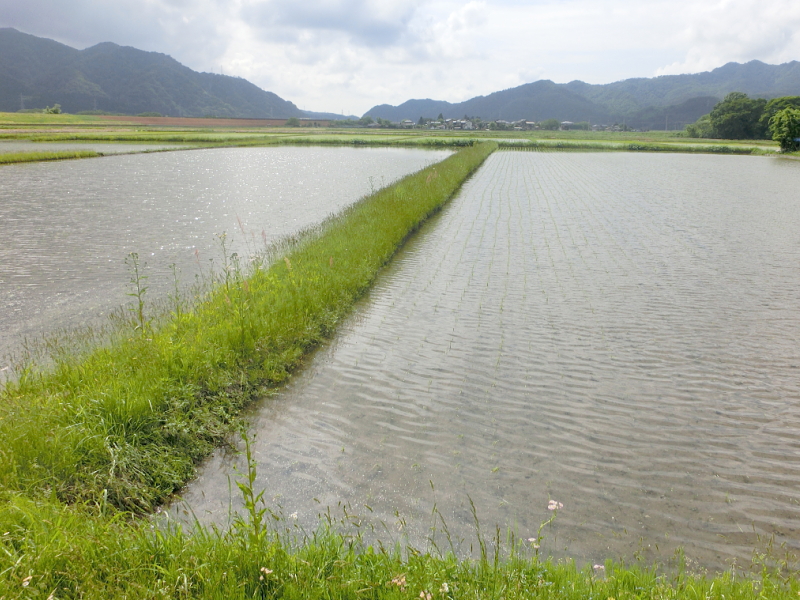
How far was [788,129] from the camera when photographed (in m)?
47.8

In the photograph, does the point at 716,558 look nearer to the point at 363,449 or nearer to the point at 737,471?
the point at 737,471

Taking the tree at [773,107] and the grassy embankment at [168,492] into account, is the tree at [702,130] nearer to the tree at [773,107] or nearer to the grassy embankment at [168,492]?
the tree at [773,107]

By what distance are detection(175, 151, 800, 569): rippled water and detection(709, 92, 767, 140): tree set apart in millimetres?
83173

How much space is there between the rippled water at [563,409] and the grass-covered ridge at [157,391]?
0.42 metres

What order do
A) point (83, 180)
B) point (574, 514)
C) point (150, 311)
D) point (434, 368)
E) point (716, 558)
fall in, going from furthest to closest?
1. point (83, 180)
2. point (150, 311)
3. point (434, 368)
4. point (574, 514)
5. point (716, 558)

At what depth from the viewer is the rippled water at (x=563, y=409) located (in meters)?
4.15

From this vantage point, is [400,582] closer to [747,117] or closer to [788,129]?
[788,129]

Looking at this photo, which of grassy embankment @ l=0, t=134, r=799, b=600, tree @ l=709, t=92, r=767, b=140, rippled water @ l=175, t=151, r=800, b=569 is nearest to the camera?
grassy embankment @ l=0, t=134, r=799, b=600

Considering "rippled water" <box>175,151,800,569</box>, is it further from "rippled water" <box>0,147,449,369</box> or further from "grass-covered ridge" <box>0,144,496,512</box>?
"rippled water" <box>0,147,449,369</box>

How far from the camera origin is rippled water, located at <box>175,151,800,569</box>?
13.6ft

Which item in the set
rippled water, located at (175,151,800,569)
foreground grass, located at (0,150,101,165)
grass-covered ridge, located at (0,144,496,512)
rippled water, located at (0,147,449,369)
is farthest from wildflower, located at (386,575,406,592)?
foreground grass, located at (0,150,101,165)

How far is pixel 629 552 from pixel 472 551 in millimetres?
1137

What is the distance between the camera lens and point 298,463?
478 centimetres

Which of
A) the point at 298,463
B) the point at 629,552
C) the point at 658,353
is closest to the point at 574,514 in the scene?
the point at 629,552
